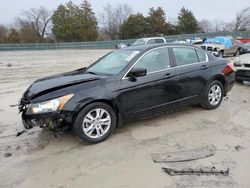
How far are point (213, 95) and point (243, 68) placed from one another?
3270 millimetres

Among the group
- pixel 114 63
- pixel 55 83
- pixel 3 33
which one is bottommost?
pixel 55 83

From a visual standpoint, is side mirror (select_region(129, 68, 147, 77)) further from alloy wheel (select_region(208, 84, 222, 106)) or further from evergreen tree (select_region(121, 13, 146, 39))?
evergreen tree (select_region(121, 13, 146, 39))

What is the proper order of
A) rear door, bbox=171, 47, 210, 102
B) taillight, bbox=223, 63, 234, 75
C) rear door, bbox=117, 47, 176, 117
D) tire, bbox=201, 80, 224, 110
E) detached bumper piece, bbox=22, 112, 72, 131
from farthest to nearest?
taillight, bbox=223, 63, 234, 75, tire, bbox=201, 80, 224, 110, rear door, bbox=171, 47, 210, 102, rear door, bbox=117, 47, 176, 117, detached bumper piece, bbox=22, 112, 72, 131

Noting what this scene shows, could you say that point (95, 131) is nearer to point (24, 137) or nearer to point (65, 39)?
point (24, 137)

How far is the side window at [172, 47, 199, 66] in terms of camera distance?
5.57 metres

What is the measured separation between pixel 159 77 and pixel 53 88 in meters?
1.93

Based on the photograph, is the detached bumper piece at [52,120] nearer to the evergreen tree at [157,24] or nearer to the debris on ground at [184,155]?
the debris on ground at [184,155]

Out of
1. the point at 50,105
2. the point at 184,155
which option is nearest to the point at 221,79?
the point at 184,155

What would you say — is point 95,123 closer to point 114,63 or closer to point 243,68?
point 114,63

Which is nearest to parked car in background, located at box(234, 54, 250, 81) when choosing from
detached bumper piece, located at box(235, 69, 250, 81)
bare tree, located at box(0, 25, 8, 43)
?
detached bumper piece, located at box(235, 69, 250, 81)

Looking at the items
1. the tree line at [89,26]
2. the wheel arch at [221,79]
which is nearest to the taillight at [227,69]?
the wheel arch at [221,79]

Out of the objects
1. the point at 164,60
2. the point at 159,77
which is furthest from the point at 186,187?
the point at 164,60

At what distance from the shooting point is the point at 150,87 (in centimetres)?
500

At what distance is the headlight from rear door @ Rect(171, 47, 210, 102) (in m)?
2.32
